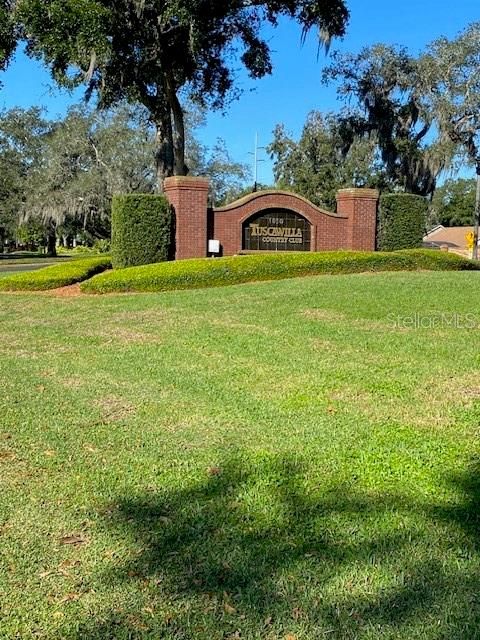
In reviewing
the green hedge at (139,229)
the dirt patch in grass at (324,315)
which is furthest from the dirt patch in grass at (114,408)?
the green hedge at (139,229)

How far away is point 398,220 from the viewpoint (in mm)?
16719

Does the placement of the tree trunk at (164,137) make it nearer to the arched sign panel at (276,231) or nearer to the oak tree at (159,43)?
the oak tree at (159,43)

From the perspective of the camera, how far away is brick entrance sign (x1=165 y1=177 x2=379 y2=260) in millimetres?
15148

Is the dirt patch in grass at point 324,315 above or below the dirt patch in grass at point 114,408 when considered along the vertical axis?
above

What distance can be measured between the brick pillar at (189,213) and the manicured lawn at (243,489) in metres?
9.14

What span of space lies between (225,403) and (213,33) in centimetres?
1693

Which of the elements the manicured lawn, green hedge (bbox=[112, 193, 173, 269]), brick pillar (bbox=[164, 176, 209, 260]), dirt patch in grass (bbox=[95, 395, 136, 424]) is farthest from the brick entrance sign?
dirt patch in grass (bbox=[95, 395, 136, 424])

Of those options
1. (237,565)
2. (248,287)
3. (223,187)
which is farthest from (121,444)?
(223,187)

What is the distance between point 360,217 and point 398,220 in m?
1.16

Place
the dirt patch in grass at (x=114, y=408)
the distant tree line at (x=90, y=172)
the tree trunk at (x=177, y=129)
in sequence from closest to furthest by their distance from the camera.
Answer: the dirt patch in grass at (x=114, y=408) → the tree trunk at (x=177, y=129) → the distant tree line at (x=90, y=172)

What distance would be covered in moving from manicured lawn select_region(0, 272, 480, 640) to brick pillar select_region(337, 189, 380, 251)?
1052 centimetres

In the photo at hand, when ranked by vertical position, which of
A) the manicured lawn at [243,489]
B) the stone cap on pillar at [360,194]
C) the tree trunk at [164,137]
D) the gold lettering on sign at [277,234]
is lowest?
the manicured lawn at [243,489]

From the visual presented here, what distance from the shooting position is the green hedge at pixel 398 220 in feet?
54.6

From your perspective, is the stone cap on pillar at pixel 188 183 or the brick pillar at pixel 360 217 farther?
the brick pillar at pixel 360 217
